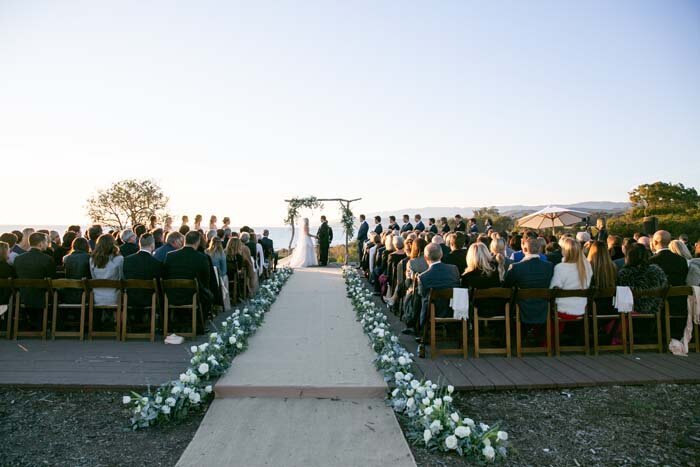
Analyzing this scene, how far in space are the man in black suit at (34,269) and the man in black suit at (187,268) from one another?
60.0 inches

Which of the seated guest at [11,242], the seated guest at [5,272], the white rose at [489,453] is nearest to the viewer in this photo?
the white rose at [489,453]

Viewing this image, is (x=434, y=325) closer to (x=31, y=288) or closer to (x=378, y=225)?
(x=31, y=288)

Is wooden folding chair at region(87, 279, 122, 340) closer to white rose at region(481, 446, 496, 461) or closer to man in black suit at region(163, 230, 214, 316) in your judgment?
man in black suit at region(163, 230, 214, 316)

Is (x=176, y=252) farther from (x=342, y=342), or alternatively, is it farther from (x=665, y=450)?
(x=665, y=450)

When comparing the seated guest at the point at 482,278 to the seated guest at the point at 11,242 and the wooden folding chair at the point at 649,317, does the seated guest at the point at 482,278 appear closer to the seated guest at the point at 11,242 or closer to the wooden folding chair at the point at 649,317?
the wooden folding chair at the point at 649,317

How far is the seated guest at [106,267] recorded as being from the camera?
20.8 ft

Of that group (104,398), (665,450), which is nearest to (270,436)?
(104,398)

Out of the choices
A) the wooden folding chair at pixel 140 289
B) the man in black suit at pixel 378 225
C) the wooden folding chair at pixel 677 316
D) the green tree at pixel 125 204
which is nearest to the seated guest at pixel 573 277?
the wooden folding chair at pixel 677 316

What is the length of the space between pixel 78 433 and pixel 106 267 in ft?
10.6

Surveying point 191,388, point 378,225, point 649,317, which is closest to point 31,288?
point 191,388

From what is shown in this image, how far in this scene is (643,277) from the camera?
18.6 feet

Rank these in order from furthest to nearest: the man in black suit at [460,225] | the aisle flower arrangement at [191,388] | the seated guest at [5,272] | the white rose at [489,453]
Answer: the man in black suit at [460,225]
the seated guest at [5,272]
the aisle flower arrangement at [191,388]
the white rose at [489,453]

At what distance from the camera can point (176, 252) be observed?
6.44 meters

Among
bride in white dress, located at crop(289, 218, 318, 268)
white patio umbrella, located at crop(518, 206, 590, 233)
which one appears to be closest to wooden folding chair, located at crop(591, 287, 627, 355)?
white patio umbrella, located at crop(518, 206, 590, 233)
